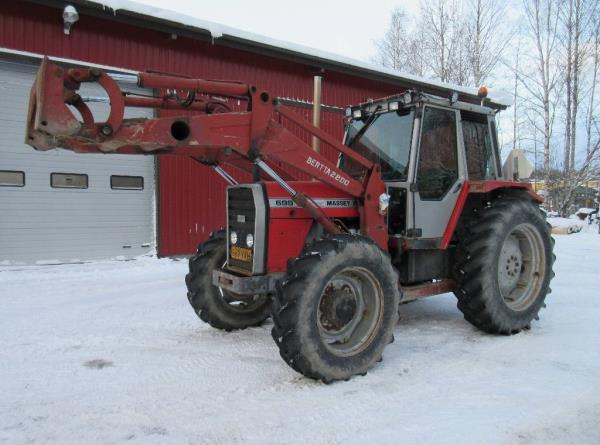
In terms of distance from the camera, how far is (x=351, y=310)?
3.89 metres

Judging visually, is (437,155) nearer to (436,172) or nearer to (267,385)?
(436,172)

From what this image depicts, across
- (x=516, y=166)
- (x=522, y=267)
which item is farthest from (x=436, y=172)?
(x=522, y=267)

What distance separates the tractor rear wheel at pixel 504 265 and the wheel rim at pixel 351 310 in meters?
1.16

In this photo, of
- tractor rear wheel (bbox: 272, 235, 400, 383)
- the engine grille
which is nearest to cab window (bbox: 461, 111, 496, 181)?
tractor rear wheel (bbox: 272, 235, 400, 383)

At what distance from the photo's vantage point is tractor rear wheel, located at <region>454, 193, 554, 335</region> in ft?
14.8

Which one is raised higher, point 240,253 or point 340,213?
point 340,213

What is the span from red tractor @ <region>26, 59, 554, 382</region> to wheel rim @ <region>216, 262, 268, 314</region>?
0.01m

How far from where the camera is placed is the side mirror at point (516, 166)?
17.9ft

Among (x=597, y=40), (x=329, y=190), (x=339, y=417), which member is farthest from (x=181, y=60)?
(x=597, y=40)

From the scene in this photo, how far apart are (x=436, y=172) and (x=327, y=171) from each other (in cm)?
134

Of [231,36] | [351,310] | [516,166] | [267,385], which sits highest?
[231,36]

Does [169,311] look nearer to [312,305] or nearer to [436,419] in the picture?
[312,305]

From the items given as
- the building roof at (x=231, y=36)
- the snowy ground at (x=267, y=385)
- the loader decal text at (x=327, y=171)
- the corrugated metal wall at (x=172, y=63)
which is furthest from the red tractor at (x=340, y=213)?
Result: the corrugated metal wall at (x=172, y=63)

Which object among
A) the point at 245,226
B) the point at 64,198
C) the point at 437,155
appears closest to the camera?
the point at 245,226
